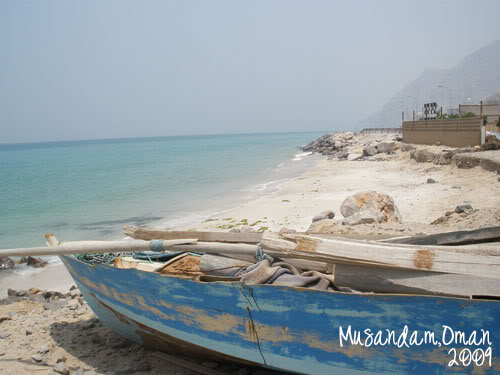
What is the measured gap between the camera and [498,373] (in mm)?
2785

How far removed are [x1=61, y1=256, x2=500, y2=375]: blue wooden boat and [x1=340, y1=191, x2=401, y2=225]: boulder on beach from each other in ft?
15.6

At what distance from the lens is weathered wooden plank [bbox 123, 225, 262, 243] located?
4.67 m

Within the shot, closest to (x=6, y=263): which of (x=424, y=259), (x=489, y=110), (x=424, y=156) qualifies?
(x=424, y=259)

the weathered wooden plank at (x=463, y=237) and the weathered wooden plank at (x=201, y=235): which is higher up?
the weathered wooden plank at (x=463, y=237)


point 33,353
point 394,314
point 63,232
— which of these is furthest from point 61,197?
point 394,314

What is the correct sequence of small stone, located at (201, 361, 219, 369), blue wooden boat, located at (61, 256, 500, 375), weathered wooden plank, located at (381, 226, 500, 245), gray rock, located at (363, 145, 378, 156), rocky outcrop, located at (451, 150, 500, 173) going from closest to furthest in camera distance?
blue wooden boat, located at (61, 256, 500, 375) < weathered wooden plank, located at (381, 226, 500, 245) < small stone, located at (201, 361, 219, 369) < rocky outcrop, located at (451, 150, 500, 173) < gray rock, located at (363, 145, 378, 156)

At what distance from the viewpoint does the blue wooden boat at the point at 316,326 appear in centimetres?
280

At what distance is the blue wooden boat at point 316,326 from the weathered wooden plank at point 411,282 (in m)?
0.22

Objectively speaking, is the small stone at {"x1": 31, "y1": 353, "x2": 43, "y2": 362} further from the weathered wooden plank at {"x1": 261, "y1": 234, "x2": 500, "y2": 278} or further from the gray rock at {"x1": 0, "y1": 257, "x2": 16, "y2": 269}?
the gray rock at {"x1": 0, "y1": 257, "x2": 16, "y2": 269}

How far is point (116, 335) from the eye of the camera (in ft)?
17.4

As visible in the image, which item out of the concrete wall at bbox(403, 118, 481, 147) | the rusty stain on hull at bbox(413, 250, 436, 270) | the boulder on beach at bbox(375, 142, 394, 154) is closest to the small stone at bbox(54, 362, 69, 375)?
the rusty stain on hull at bbox(413, 250, 436, 270)

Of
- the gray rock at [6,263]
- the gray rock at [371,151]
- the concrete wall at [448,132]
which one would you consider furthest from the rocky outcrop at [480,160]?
the gray rock at [371,151]

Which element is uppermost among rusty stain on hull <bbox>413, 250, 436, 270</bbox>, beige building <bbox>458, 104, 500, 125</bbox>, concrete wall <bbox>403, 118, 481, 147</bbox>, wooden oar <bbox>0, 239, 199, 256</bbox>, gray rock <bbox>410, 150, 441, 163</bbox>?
beige building <bbox>458, 104, 500, 125</bbox>

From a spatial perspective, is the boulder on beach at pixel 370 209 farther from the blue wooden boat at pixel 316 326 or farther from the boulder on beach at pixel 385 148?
the boulder on beach at pixel 385 148
